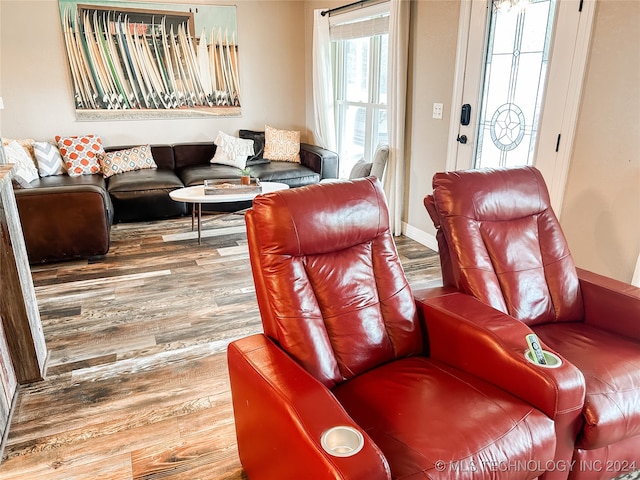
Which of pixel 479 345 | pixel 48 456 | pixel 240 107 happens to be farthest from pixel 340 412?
pixel 240 107

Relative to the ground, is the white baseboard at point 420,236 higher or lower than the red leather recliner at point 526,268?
lower

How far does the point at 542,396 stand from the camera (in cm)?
134

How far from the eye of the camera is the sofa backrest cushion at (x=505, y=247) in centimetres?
190

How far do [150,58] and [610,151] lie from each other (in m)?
4.72

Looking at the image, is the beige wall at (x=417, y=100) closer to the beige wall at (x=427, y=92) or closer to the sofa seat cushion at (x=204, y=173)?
the beige wall at (x=427, y=92)

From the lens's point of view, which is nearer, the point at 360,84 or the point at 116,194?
the point at 116,194

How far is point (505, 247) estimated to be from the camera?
197 centimetres

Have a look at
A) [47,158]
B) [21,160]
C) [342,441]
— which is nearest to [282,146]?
[47,158]

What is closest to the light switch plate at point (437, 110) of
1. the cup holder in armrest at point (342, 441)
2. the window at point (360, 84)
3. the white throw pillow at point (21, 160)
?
the window at point (360, 84)

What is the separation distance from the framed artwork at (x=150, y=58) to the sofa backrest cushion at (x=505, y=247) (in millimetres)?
4281

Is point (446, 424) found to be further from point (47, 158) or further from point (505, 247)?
point (47, 158)

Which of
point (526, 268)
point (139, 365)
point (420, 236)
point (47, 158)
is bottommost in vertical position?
point (139, 365)

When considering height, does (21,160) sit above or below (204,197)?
above

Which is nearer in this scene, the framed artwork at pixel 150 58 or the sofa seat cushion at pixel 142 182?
the sofa seat cushion at pixel 142 182
